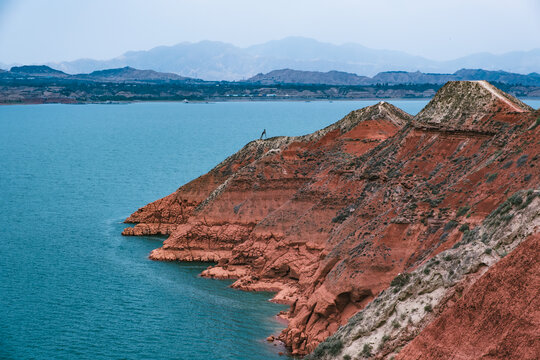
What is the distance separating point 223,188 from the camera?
6725 centimetres

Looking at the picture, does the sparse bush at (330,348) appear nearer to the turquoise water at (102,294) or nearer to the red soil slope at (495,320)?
the red soil slope at (495,320)

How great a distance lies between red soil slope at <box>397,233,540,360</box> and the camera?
75.7 ft

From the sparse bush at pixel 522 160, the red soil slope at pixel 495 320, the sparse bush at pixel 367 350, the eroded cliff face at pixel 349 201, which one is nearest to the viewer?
the red soil slope at pixel 495 320

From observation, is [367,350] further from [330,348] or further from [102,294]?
[102,294]

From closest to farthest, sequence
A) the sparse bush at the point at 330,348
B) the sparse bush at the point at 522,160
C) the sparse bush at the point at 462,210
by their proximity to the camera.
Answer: the sparse bush at the point at 330,348 < the sparse bush at the point at 462,210 < the sparse bush at the point at 522,160

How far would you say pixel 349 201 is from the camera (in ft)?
183

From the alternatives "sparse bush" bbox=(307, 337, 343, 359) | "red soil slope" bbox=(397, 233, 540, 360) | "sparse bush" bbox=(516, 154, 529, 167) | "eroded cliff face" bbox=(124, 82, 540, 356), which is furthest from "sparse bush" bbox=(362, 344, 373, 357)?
"sparse bush" bbox=(516, 154, 529, 167)

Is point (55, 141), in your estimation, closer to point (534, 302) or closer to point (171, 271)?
point (171, 271)

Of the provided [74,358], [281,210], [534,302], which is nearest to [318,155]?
[281,210]

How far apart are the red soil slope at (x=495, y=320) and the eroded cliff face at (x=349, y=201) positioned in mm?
8083

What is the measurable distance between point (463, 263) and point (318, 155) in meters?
38.6

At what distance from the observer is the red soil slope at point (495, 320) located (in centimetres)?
2306

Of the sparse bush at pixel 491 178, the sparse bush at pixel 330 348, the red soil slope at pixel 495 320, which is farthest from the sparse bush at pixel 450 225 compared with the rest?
the red soil slope at pixel 495 320

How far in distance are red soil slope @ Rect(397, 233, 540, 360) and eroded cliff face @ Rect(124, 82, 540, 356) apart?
8.08 metres
